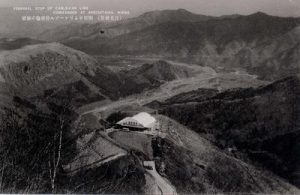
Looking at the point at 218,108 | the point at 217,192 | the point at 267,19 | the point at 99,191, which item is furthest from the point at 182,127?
the point at 267,19

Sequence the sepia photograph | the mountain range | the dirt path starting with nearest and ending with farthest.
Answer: the dirt path, the sepia photograph, the mountain range

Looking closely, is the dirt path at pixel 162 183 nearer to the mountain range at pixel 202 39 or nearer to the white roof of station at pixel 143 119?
the white roof of station at pixel 143 119

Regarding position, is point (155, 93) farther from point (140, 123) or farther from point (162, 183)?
point (162, 183)

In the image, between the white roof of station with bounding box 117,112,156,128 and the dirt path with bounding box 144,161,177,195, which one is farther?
the white roof of station with bounding box 117,112,156,128

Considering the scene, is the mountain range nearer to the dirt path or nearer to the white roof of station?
the white roof of station

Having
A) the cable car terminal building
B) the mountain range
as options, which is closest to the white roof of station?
the cable car terminal building

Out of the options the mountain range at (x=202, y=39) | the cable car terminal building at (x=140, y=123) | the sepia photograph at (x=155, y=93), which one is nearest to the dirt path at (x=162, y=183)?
the sepia photograph at (x=155, y=93)

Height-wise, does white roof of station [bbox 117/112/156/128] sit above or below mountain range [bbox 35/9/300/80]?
below

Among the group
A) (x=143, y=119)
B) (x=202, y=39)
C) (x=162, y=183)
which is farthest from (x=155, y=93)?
(x=162, y=183)
